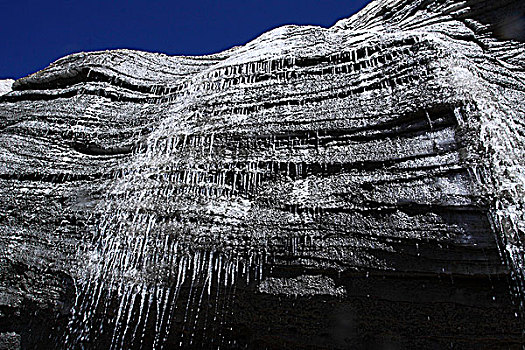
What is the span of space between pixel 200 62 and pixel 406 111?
173 inches

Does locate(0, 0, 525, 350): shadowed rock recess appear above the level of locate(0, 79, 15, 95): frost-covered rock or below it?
below

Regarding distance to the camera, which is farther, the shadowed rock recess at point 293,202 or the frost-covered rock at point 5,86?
the frost-covered rock at point 5,86

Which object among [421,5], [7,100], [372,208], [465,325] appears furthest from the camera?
[7,100]

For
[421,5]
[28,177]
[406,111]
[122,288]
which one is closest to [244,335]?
[122,288]

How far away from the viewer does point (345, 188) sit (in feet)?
14.3

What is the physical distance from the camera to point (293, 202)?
14.7 ft

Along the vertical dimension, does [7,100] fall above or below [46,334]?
above

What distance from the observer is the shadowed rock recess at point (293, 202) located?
3.80 m

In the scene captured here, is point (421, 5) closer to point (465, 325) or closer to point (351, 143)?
point (351, 143)

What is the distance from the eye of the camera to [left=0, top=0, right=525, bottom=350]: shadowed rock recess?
380cm

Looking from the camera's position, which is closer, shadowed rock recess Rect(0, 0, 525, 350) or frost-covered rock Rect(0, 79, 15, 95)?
shadowed rock recess Rect(0, 0, 525, 350)

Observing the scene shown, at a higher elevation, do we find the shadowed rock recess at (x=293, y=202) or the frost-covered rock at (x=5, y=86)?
the frost-covered rock at (x=5, y=86)

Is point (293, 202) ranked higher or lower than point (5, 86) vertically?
lower

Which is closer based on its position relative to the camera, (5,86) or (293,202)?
(293,202)
